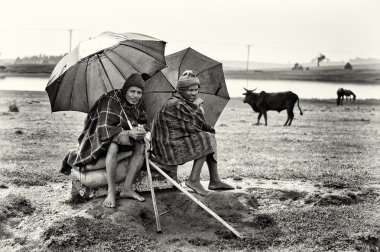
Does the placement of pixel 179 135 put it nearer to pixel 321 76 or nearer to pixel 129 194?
pixel 129 194

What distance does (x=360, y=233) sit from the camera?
5172 millimetres

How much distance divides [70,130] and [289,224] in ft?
35.2

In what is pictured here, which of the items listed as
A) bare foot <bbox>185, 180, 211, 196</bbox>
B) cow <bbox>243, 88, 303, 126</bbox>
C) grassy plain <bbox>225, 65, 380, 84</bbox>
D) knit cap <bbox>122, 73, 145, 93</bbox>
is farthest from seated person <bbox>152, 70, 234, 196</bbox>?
grassy plain <bbox>225, 65, 380, 84</bbox>

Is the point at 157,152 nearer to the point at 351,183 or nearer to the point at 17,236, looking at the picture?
the point at 17,236

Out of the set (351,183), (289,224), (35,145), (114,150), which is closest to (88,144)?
(114,150)

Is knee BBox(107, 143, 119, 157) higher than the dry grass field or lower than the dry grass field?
higher

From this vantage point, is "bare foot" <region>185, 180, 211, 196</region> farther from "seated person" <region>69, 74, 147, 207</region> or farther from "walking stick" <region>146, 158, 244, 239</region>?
"seated person" <region>69, 74, 147, 207</region>

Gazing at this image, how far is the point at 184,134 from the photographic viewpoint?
19.4ft

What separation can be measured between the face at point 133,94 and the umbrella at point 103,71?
0.26m

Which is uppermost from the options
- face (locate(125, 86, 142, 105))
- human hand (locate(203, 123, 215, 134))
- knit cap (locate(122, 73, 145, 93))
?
knit cap (locate(122, 73, 145, 93))

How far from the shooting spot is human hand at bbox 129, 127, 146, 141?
5402 mm

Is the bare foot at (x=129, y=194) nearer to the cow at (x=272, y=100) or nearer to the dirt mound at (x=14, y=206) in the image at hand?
the dirt mound at (x=14, y=206)

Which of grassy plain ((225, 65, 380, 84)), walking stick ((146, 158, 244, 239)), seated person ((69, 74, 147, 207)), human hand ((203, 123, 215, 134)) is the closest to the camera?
walking stick ((146, 158, 244, 239))

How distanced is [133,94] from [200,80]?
1490mm
